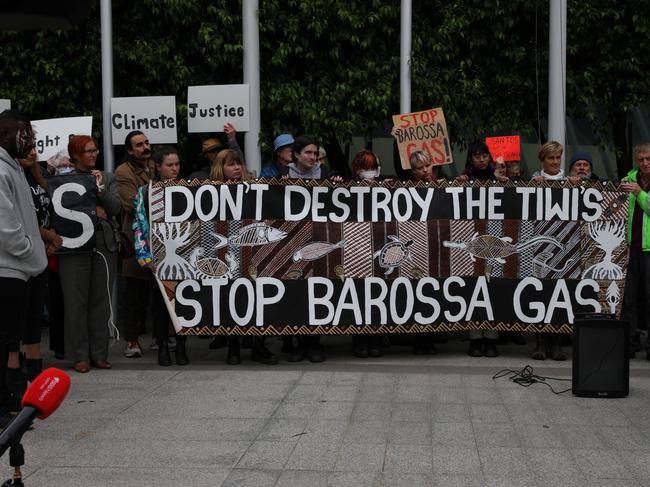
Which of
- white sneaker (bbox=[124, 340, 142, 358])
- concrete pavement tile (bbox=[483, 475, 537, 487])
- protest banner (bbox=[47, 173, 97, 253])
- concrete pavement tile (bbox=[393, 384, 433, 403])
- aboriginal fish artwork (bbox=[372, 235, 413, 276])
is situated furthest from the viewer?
white sneaker (bbox=[124, 340, 142, 358])

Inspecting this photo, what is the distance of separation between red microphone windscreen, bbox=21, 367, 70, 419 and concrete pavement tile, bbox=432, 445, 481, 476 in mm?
3234

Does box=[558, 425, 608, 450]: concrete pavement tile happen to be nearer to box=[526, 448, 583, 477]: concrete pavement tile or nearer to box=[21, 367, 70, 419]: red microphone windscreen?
box=[526, 448, 583, 477]: concrete pavement tile

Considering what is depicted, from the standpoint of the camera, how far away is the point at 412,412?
22.5ft

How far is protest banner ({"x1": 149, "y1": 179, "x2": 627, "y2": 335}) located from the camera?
8.88 metres

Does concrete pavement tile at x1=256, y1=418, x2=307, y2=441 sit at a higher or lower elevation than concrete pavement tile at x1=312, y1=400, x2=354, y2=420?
lower

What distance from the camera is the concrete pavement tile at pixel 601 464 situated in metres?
5.34

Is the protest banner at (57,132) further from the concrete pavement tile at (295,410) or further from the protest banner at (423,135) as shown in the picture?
the concrete pavement tile at (295,410)

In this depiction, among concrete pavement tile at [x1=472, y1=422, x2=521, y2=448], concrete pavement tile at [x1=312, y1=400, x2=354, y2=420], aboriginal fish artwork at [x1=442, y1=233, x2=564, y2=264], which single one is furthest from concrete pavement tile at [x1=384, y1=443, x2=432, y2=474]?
aboriginal fish artwork at [x1=442, y1=233, x2=564, y2=264]

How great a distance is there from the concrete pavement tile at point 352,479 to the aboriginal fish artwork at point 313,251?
3.79m

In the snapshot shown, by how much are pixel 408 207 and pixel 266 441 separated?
3567 millimetres

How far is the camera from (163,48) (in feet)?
39.2

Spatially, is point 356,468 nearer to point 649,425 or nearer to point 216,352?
point 649,425

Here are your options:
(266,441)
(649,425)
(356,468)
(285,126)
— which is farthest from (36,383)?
(285,126)

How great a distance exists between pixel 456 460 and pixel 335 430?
957 millimetres
